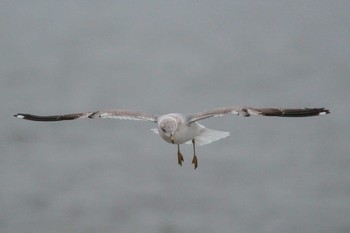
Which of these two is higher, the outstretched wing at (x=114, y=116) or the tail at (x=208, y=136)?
the outstretched wing at (x=114, y=116)

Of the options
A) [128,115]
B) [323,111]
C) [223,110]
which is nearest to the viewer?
[323,111]

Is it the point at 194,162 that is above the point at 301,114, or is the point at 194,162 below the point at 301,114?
below

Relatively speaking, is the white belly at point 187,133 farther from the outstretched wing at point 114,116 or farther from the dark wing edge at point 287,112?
the dark wing edge at point 287,112

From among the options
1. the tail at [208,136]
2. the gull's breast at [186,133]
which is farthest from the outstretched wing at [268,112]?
the tail at [208,136]

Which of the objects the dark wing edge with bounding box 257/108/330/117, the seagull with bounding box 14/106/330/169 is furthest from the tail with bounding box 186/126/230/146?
the dark wing edge with bounding box 257/108/330/117

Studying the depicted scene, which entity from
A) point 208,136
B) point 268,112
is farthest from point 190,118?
point 268,112

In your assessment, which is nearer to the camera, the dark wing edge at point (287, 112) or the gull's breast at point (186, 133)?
the dark wing edge at point (287, 112)

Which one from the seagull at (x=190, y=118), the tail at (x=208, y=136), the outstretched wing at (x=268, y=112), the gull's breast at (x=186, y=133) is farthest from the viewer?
the tail at (x=208, y=136)

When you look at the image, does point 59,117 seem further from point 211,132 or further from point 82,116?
point 211,132

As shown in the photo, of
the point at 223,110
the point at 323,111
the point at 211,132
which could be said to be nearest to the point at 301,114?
the point at 323,111

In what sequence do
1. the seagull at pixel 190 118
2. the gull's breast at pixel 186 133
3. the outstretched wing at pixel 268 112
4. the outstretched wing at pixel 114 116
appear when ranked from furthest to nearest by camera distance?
the outstretched wing at pixel 114 116, the gull's breast at pixel 186 133, the seagull at pixel 190 118, the outstretched wing at pixel 268 112

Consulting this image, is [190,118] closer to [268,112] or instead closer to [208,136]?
[208,136]
